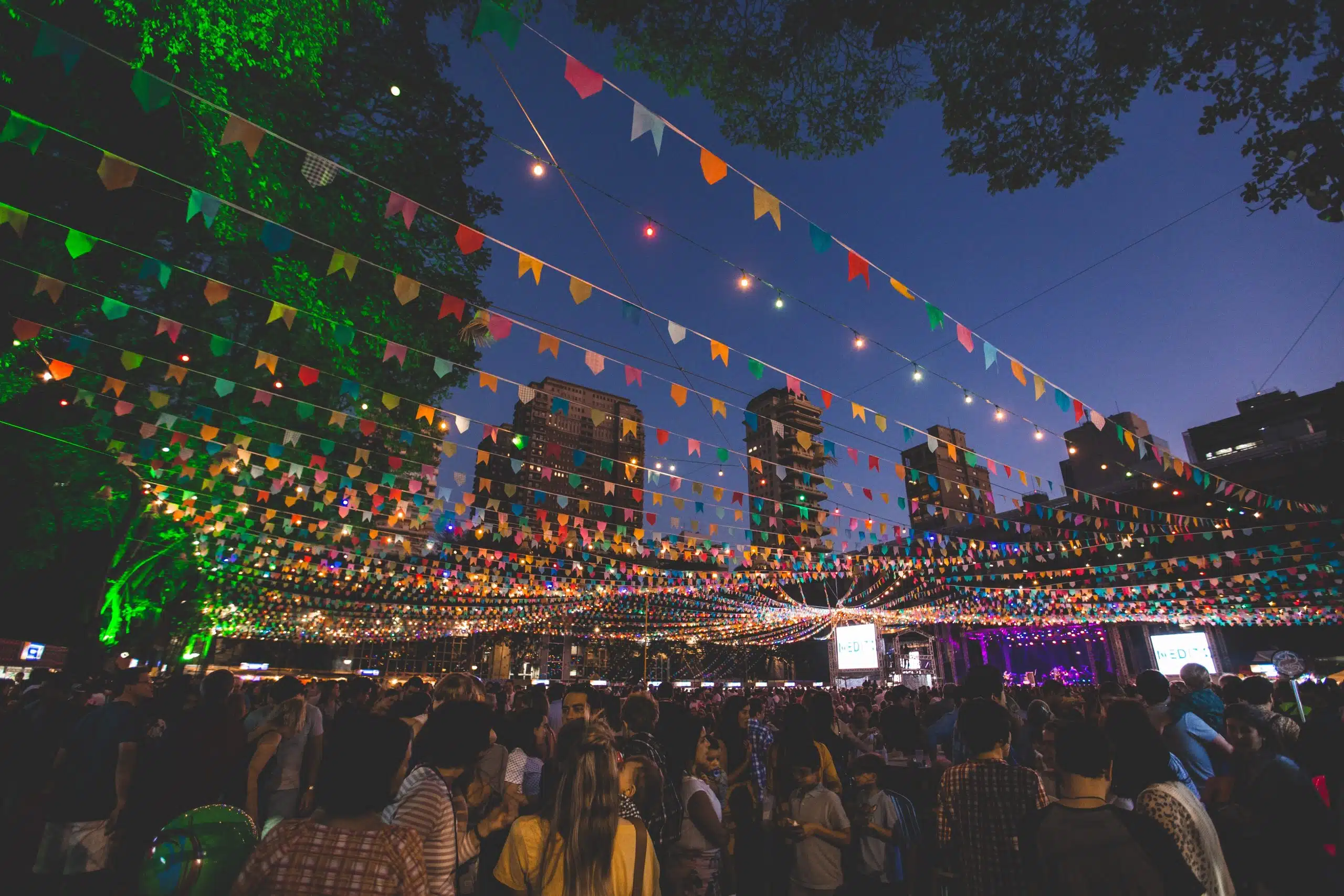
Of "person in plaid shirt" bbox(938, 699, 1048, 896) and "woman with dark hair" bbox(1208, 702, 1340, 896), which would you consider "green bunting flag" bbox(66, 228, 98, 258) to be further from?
"woman with dark hair" bbox(1208, 702, 1340, 896)

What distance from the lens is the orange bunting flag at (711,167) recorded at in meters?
4.03

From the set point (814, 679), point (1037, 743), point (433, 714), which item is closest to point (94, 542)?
point (433, 714)

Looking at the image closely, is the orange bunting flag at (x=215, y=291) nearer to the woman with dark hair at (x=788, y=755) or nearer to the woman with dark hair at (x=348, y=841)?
the woman with dark hair at (x=348, y=841)

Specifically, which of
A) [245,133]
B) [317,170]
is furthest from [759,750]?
[317,170]

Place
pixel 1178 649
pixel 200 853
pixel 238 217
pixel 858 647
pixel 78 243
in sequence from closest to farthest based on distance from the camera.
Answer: pixel 200 853
pixel 78 243
pixel 238 217
pixel 1178 649
pixel 858 647

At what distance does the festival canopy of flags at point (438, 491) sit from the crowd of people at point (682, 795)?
3.21 metres

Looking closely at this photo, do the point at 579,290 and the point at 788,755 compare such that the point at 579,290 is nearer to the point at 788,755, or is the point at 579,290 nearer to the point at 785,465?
the point at 788,755

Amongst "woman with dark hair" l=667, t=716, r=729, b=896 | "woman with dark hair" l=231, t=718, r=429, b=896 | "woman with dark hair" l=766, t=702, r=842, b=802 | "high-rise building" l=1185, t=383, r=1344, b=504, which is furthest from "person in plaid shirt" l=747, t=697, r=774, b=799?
"high-rise building" l=1185, t=383, r=1344, b=504

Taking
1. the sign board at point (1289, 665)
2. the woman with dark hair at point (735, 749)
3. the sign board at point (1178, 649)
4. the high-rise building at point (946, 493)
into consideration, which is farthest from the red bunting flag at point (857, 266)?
the high-rise building at point (946, 493)

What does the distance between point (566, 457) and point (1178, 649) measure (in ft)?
65.3

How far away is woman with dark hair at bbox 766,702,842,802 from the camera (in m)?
3.29

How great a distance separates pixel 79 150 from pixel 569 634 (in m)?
32.4

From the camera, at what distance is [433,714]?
8.03 ft

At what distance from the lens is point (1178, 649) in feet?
61.5
